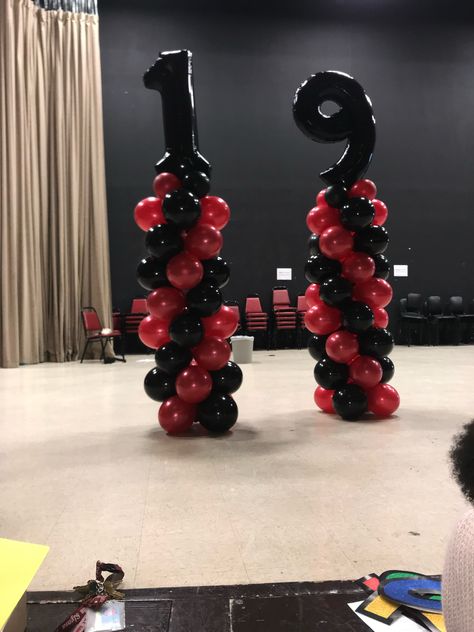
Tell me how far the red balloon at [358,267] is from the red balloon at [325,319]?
0.32 meters

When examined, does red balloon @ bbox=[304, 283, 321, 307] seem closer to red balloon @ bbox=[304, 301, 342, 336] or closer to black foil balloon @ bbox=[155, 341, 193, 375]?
red balloon @ bbox=[304, 301, 342, 336]

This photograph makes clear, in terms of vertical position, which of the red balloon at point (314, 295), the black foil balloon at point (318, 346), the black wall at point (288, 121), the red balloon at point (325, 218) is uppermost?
the black wall at point (288, 121)

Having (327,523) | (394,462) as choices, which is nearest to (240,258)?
(394,462)

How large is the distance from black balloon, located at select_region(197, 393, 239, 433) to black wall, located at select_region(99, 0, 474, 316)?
6.43 metres

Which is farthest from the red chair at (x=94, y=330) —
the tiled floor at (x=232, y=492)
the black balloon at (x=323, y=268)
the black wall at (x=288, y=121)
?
the black balloon at (x=323, y=268)

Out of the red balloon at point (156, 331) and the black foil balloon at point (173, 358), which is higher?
the red balloon at point (156, 331)

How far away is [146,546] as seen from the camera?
231 cm

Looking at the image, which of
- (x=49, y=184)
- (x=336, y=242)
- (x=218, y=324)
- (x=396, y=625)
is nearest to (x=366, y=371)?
(x=336, y=242)

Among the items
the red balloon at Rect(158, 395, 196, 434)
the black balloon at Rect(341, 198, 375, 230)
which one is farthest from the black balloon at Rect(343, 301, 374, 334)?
the red balloon at Rect(158, 395, 196, 434)

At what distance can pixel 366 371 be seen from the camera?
4453mm

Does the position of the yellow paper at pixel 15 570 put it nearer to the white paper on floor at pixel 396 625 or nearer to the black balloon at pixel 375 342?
the white paper on floor at pixel 396 625

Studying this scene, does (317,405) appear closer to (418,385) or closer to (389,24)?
(418,385)

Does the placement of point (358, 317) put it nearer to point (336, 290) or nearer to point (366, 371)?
point (336, 290)

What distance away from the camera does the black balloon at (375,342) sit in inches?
177
